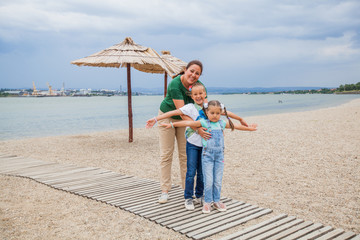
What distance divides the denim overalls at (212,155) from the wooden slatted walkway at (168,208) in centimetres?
45

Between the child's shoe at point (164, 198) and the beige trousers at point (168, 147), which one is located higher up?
the beige trousers at point (168, 147)

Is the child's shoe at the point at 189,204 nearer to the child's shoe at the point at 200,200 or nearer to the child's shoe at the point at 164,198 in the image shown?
the child's shoe at the point at 200,200

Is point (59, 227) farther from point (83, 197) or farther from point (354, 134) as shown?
point (354, 134)

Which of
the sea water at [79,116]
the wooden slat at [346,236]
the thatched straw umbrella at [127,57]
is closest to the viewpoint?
the wooden slat at [346,236]

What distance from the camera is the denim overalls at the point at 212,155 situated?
3.54m

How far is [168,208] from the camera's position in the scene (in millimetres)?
3930

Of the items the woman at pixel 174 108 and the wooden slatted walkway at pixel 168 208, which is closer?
the wooden slatted walkway at pixel 168 208

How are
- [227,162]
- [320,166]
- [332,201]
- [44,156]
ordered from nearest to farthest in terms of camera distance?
[332,201], [320,166], [227,162], [44,156]

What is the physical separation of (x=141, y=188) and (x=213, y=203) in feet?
4.71

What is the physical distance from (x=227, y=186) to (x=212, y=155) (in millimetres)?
1720

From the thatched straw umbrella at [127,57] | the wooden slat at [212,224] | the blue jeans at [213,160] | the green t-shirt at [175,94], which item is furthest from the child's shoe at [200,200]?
the thatched straw umbrella at [127,57]

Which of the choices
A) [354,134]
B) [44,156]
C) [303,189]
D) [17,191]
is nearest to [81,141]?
[44,156]

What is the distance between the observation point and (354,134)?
1038cm

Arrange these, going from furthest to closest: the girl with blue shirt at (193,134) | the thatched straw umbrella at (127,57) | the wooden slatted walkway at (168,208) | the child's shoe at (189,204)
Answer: the thatched straw umbrella at (127,57)
the child's shoe at (189,204)
the girl with blue shirt at (193,134)
the wooden slatted walkway at (168,208)
